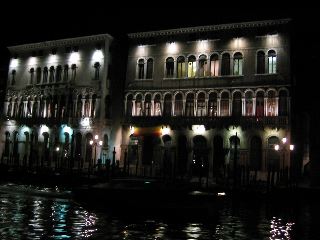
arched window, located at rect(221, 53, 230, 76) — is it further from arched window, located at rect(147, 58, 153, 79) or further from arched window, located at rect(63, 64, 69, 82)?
arched window, located at rect(63, 64, 69, 82)

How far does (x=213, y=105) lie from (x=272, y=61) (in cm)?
489

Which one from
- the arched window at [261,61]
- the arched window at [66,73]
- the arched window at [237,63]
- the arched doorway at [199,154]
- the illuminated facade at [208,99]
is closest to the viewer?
the illuminated facade at [208,99]

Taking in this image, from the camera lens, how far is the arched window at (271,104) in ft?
94.7

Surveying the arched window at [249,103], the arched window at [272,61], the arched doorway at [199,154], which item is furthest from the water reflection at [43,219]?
the arched window at [272,61]

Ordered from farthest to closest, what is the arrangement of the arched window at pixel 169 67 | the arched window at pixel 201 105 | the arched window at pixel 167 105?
the arched window at pixel 169 67
the arched window at pixel 167 105
the arched window at pixel 201 105

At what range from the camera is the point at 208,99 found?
102 ft

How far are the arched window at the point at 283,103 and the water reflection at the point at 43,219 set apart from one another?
15359mm

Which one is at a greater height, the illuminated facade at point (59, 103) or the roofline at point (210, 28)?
the roofline at point (210, 28)

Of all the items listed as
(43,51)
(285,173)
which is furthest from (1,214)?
(43,51)

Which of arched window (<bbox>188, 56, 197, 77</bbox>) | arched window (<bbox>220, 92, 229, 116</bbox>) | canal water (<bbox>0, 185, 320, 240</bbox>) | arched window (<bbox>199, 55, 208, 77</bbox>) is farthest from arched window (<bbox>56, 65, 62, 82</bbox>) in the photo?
canal water (<bbox>0, 185, 320, 240</bbox>)

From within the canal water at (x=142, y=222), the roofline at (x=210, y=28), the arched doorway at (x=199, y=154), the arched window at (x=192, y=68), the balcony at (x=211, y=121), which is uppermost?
the roofline at (x=210, y=28)

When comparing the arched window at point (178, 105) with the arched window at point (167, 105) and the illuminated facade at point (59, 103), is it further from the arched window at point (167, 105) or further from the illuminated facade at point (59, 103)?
the illuminated facade at point (59, 103)

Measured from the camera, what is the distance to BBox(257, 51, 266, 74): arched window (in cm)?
2989

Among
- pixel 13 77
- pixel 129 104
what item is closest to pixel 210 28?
pixel 129 104
